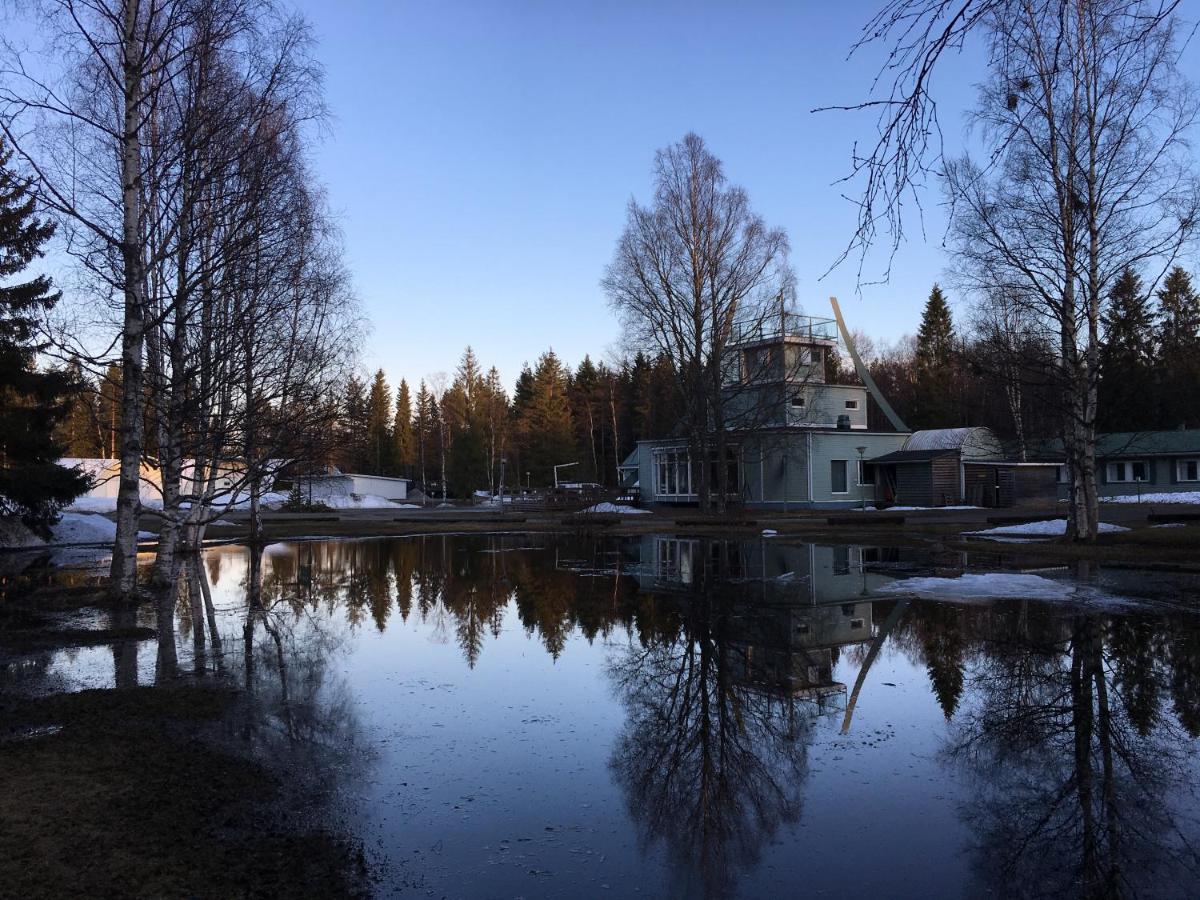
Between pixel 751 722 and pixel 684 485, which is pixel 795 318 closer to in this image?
pixel 684 485

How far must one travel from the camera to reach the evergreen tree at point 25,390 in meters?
24.4

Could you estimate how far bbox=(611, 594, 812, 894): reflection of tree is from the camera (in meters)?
4.74

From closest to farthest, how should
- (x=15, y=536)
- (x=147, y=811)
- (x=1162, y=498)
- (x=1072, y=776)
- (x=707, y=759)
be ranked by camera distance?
(x=147, y=811) → (x=1072, y=776) → (x=707, y=759) → (x=15, y=536) → (x=1162, y=498)

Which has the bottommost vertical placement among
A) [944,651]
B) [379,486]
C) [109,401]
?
[944,651]

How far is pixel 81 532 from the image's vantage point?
32406 millimetres

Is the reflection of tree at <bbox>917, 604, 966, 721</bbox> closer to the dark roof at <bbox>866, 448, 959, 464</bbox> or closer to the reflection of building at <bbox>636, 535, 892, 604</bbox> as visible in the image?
the reflection of building at <bbox>636, 535, 892, 604</bbox>

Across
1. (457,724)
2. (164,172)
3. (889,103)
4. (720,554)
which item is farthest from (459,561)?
(889,103)

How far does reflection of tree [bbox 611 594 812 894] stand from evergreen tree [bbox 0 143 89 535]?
22364 mm

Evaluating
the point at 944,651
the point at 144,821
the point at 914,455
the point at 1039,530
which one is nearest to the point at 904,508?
the point at 914,455

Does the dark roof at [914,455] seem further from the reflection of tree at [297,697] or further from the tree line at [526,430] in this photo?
the reflection of tree at [297,697]

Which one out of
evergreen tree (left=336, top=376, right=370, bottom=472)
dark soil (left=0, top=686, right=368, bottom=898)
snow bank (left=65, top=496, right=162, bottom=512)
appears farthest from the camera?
snow bank (left=65, top=496, right=162, bottom=512)

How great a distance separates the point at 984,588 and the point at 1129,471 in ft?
155

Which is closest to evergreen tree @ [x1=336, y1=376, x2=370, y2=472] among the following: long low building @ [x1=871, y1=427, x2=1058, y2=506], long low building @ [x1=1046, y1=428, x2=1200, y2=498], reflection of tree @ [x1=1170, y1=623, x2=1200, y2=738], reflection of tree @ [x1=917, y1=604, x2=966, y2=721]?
reflection of tree @ [x1=917, y1=604, x2=966, y2=721]

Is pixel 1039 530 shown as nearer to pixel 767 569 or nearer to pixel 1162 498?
pixel 767 569
